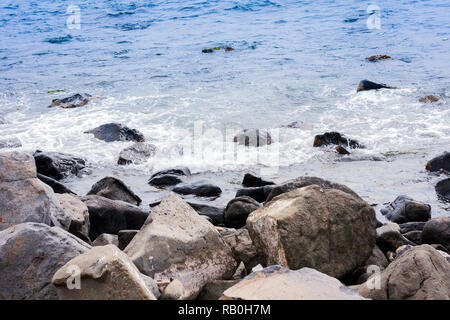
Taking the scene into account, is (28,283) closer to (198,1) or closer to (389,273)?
(389,273)

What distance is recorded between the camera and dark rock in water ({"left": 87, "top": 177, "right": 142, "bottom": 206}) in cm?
638

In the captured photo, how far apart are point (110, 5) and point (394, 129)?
23989 millimetres

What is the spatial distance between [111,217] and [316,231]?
8.10ft

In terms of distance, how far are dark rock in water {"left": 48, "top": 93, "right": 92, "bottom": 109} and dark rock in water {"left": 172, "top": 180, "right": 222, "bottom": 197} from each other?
20.6 feet

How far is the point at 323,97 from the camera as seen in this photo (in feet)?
39.2

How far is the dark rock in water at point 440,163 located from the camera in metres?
7.29

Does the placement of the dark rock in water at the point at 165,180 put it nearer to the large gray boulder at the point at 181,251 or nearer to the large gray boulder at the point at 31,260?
the large gray boulder at the point at 181,251

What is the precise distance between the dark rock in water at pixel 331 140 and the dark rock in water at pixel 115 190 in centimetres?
374

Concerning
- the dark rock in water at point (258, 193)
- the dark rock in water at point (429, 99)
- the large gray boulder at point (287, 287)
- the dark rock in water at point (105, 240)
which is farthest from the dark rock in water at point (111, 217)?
the dark rock in water at point (429, 99)

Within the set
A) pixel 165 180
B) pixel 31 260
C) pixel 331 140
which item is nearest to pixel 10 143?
pixel 165 180

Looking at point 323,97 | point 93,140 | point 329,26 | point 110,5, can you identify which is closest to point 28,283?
point 93,140

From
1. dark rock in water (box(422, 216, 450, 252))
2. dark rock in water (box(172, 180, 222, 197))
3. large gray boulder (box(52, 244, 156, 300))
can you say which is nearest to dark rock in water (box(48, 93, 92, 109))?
dark rock in water (box(172, 180, 222, 197))

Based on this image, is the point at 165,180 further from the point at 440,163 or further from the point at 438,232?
the point at 440,163
